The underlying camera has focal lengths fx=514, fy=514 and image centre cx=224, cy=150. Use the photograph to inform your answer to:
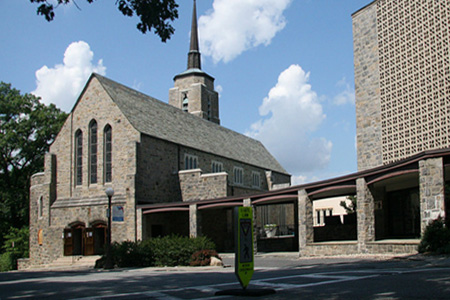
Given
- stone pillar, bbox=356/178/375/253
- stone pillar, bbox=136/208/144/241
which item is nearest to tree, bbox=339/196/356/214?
stone pillar, bbox=356/178/375/253

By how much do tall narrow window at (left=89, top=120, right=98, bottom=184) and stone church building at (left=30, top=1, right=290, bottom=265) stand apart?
0.07 m

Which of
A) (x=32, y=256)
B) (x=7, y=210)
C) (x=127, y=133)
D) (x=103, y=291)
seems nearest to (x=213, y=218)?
(x=127, y=133)

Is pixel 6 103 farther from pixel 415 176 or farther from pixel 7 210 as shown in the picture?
pixel 415 176

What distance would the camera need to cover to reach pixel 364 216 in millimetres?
23656

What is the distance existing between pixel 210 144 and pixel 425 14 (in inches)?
884

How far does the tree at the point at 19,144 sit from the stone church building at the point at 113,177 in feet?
28.4

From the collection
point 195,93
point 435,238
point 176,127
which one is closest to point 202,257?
point 435,238

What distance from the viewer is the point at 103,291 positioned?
11.5 metres

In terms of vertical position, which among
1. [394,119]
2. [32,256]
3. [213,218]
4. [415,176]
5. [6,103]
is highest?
[6,103]

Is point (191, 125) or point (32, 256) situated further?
point (191, 125)

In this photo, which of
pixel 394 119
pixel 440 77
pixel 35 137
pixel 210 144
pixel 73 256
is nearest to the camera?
pixel 440 77

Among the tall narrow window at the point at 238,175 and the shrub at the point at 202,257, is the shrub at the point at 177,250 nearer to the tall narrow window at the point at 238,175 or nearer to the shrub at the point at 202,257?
the shrub at the point at 202,257

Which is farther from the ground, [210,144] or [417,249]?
[210,144]

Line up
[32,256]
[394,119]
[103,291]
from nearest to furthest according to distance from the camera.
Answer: [103,291]
[394,119]
[32,256]
